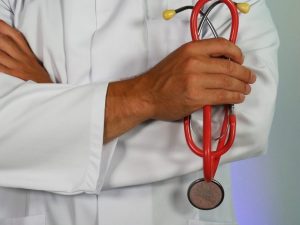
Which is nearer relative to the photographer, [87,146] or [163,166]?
[87,146]

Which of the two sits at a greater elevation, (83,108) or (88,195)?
(83,108)

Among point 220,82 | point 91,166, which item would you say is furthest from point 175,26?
point 91,166

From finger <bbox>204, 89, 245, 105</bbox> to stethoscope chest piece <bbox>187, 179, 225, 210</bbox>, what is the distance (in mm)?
165

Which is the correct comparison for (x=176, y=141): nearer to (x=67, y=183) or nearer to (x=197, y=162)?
(x=197, y=162)

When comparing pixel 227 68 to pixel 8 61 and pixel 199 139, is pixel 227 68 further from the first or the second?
pixel 8 61

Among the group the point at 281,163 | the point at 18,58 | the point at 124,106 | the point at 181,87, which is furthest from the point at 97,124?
the point at 281,163

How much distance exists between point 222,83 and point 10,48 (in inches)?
19.3

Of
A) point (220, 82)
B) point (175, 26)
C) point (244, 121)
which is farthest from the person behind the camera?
point (175, 26)

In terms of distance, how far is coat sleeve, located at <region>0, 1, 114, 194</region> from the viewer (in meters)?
0.88

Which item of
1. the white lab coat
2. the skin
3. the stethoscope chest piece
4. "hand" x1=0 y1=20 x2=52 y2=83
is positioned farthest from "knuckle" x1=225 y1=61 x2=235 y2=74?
"hand" x1=0 y1=20 x2=52 y2=83

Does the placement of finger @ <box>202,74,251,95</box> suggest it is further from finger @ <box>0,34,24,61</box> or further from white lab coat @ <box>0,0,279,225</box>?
finger @ <box>0,34,24,61</box>

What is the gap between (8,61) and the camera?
99cm

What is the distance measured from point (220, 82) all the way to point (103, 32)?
0.32 m

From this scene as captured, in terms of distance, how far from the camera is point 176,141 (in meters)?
0.99
